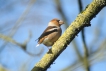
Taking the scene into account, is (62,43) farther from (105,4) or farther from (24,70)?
(24,70)

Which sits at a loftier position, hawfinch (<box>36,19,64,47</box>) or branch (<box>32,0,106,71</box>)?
hawfinch (<box>36,19,64,47</box>)

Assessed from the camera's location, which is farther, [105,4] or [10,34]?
[10,34]

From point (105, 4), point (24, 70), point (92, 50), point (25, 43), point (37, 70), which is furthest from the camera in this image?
point (92, 50)

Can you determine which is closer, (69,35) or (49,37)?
(69,35)

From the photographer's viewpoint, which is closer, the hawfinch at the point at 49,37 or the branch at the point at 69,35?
the branch at the point at 69,35

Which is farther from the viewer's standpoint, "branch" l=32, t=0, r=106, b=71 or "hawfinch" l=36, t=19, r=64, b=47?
"hawfinch" l=36, t=19, r=64, b=47

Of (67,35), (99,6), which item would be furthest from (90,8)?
(67,35)

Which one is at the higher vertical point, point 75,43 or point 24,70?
point 75,43

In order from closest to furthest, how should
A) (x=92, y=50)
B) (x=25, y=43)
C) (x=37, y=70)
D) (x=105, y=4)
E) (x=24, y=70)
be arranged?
1. (x=105, y=4)
2. (x=37, y=70)
3. (x=25, y=43)
4. (x=24, y=70)
5. (x=92, y=50)

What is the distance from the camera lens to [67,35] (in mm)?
1539

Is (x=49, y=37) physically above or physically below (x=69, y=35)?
above

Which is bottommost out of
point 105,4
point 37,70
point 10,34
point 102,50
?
point 37,70

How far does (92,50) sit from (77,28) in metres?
3.10

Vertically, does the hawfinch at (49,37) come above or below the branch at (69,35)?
above
